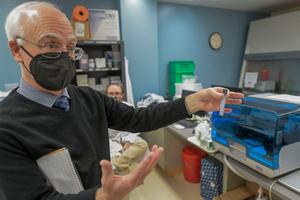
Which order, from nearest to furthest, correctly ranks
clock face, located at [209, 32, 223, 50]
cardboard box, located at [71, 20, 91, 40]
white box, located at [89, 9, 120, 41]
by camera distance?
cardboard box, located at [71, 20, 91, 40], white box, located at [89, 9, 120, 41], clock face, located at [209, 32, 223, 50]

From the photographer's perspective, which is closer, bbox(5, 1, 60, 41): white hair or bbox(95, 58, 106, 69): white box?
bbox(5, 1, 60, 41): white hair

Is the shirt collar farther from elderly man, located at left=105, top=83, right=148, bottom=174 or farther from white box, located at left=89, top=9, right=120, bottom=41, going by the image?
white box, located at left=89, top=9, right=120, bottom=41

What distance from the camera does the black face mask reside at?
69cm

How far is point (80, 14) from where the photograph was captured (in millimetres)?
2453

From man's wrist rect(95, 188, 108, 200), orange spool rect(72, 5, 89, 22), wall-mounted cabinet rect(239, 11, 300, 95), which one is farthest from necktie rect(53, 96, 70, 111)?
wall-mounted cabinet rect(239, 11, 300, 95)

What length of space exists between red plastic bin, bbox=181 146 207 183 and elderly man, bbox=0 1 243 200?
5.66 ft

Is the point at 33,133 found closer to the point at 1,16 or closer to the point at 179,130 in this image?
the point at 179,130

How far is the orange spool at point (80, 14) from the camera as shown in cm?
242

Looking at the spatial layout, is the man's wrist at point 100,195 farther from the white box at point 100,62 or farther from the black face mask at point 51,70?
the white box at point 100,62

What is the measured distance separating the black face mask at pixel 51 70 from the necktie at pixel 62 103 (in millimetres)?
40

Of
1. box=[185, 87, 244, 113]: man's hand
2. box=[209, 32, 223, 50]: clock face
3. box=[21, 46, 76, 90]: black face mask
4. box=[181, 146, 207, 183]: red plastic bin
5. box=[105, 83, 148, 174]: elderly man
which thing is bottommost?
box=[181, 146, 207, 183]: red plastic bin

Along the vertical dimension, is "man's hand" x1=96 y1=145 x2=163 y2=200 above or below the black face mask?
below

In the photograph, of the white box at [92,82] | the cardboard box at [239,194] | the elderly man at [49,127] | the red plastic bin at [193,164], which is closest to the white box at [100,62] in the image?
the white box at [92,82]

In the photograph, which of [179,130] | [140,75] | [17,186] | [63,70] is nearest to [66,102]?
[63,70]
